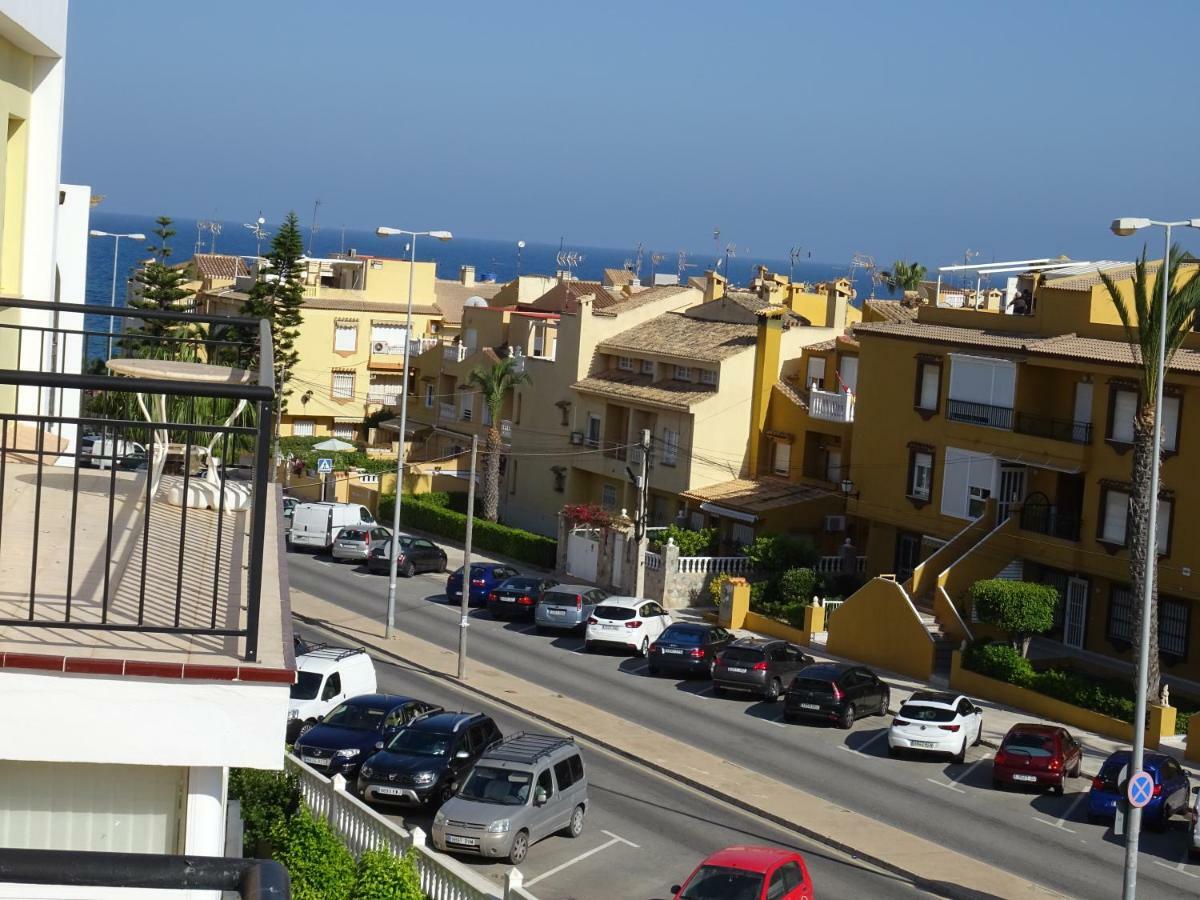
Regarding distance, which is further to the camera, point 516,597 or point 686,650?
point 516,597

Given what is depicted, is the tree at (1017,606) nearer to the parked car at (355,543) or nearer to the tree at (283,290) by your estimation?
the parked car at (355,543)

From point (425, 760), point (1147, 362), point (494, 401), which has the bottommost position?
point (425, 760)

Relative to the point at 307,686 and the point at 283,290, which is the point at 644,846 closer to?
the point at 307,686

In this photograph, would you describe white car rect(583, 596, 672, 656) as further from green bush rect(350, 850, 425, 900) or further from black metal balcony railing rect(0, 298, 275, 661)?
black metal balcony railing rect(0, 298, 275, 661)

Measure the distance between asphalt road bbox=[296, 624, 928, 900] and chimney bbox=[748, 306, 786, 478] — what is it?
27.0 meters

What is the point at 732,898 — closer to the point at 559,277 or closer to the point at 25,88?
the point at 25,88

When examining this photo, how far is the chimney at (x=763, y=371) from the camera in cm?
5869

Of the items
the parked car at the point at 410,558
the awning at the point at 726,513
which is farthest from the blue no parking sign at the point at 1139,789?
the parked car at the point at 410,558

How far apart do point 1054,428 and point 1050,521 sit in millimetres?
2666

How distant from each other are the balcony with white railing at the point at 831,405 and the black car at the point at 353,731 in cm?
2707

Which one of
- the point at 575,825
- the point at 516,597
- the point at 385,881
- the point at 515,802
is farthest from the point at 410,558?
the point at 385,881

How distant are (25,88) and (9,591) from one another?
711 centimetres

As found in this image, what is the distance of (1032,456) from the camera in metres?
46.6

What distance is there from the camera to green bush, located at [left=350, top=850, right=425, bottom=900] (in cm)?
1658
